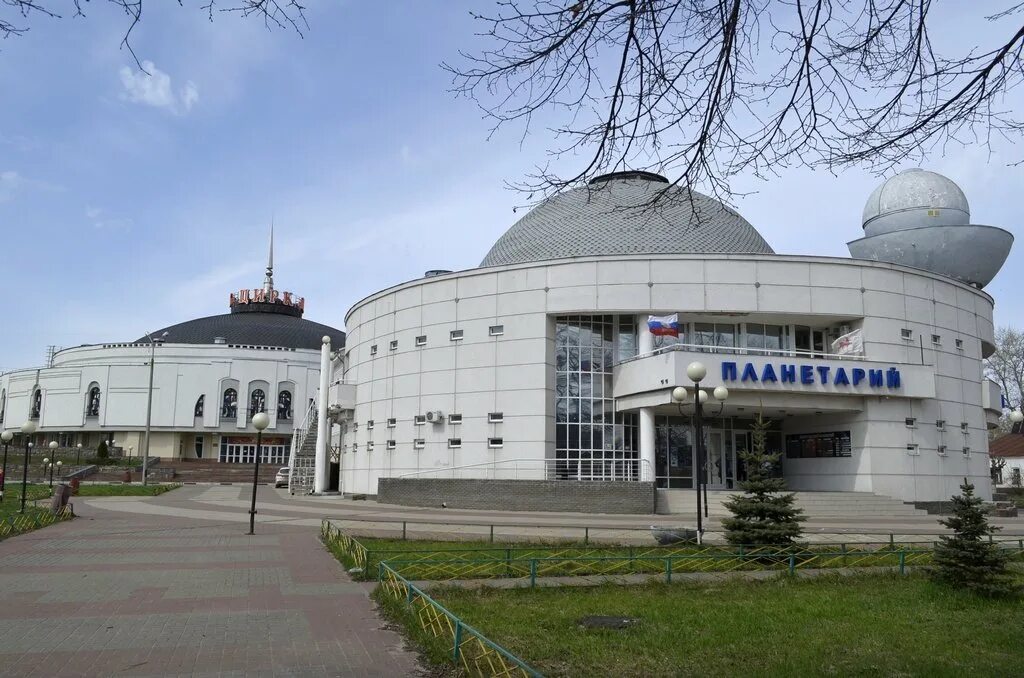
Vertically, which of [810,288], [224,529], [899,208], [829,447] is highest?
[899,208]

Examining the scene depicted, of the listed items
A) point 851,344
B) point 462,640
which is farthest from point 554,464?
point 462,640

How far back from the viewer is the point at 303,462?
49719mm

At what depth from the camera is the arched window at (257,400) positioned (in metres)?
79.8

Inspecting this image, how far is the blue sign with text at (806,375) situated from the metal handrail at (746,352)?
0.58 meters

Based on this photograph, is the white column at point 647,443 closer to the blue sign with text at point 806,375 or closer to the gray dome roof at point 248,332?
the blue sign with text at point 806,375

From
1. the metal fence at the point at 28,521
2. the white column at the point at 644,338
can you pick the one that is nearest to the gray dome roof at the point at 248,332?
the white column at the point at 644,338

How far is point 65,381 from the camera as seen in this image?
80875 mm

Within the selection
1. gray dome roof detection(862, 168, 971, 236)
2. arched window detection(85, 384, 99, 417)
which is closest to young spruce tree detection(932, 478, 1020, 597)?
gray dome roof detection(862, 168, 971, 236)

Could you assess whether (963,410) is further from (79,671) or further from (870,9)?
(79,671)

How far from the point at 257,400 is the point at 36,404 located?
2502 centimetres

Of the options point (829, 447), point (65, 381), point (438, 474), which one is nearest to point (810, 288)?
point (829, 447)

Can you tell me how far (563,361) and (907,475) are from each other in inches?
590

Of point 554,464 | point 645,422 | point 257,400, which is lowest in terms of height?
point 554,464

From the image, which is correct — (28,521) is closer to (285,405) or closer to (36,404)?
(285,405)
